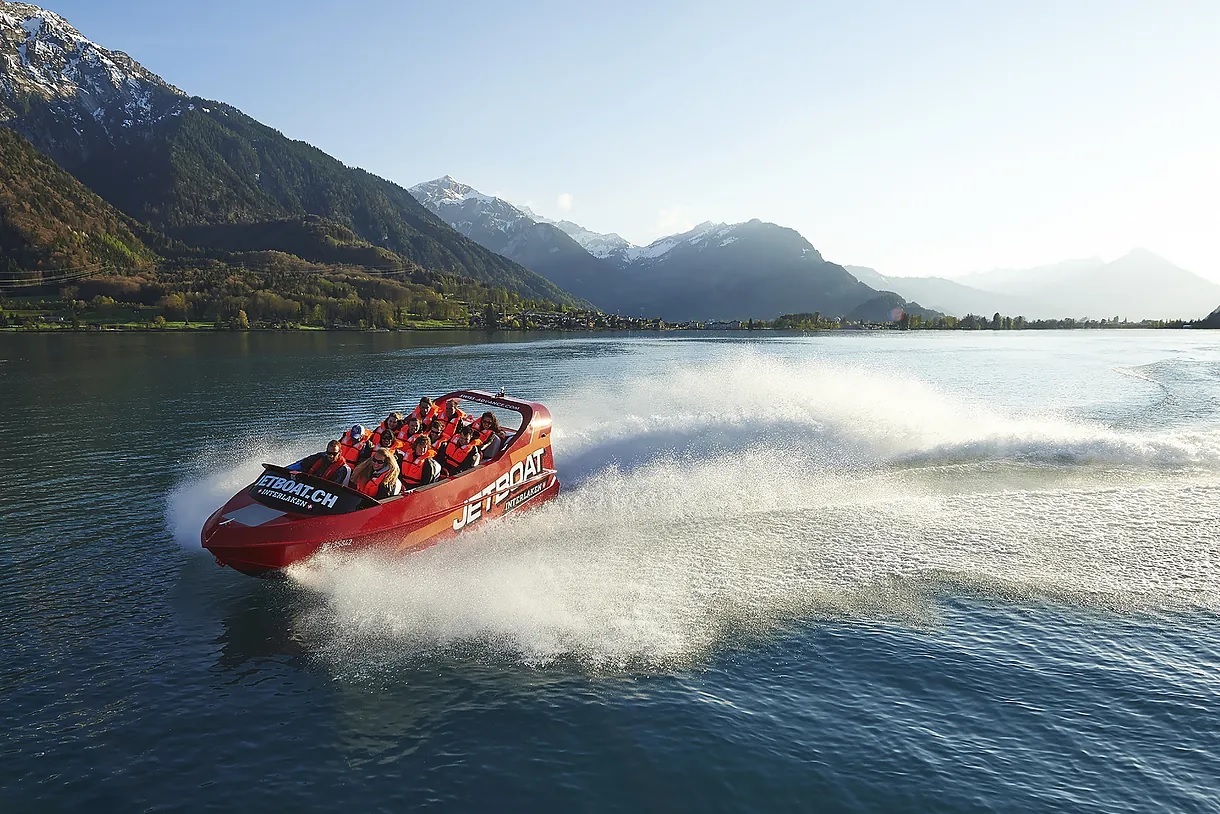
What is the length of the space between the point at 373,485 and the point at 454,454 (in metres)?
3.16

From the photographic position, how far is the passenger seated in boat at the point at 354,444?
16.2m

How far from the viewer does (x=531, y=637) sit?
39.1 ft

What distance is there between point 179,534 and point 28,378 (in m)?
46.7

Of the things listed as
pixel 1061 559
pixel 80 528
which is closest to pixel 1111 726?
pixel 1061 559

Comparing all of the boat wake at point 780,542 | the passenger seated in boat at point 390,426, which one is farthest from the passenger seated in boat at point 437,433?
the boat wake at point 780,542

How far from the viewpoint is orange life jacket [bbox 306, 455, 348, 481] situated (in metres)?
15.3

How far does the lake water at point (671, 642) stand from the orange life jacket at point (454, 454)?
77.3 inches

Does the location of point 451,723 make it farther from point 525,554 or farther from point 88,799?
point 525,554

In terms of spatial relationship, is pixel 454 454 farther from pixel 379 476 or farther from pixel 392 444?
pixel 379 476

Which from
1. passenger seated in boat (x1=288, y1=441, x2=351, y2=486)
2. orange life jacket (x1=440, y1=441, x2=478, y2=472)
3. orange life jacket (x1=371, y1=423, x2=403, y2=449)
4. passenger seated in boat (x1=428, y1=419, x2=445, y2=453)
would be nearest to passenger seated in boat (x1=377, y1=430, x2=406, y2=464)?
orange life jacket (x1=371, y1=423, x2=403, y2=449)

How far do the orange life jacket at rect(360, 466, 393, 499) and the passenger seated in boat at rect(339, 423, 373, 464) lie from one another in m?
1.61

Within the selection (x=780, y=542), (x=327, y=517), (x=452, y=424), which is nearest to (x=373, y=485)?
(x=327, y=517)

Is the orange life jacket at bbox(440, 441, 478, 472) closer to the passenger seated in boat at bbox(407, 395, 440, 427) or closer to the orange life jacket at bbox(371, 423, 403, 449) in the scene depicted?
the orange life jacket at bbox(371, 423, 403, 449)

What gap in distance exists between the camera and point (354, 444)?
54.3ft
